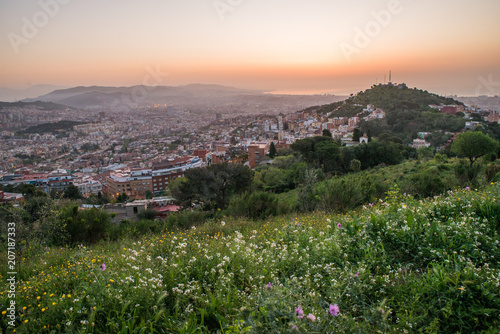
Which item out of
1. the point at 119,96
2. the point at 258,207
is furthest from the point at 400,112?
the point at 119,96

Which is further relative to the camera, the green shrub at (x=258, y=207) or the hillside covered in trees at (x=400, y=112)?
the hillside covered in trees at (x=400, y=112)

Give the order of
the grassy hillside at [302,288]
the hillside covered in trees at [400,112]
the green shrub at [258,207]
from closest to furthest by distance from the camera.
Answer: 1. the grassy hillside at [302,288]
2. the green shrub at [258,207]
3. the hillside covered in trees at [400,112]

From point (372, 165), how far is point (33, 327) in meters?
25.1

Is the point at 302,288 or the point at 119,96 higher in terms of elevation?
the point at 119,96

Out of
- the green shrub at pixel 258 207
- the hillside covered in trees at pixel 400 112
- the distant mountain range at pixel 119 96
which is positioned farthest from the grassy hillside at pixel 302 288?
the distant mountain range at pixel 119 96

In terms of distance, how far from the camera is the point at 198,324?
6.97 ft

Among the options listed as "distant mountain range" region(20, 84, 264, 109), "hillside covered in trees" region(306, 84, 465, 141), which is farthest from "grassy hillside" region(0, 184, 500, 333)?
A: "distant mountain range" region(20, 84, 264, 109)

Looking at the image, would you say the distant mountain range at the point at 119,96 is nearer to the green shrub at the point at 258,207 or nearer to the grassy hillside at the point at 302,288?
the green shrub at the point at 258,207

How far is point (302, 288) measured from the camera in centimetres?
235

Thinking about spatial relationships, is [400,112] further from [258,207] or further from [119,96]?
[119,96]

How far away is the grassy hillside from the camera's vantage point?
189 centimetres

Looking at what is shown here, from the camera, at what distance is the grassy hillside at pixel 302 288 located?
6.22ft

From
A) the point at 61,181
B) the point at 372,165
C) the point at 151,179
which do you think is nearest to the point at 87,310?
the point at 372,165

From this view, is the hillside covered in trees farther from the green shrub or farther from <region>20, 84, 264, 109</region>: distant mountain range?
<region>20, 84, 264, 109</region>: distant mountain range
